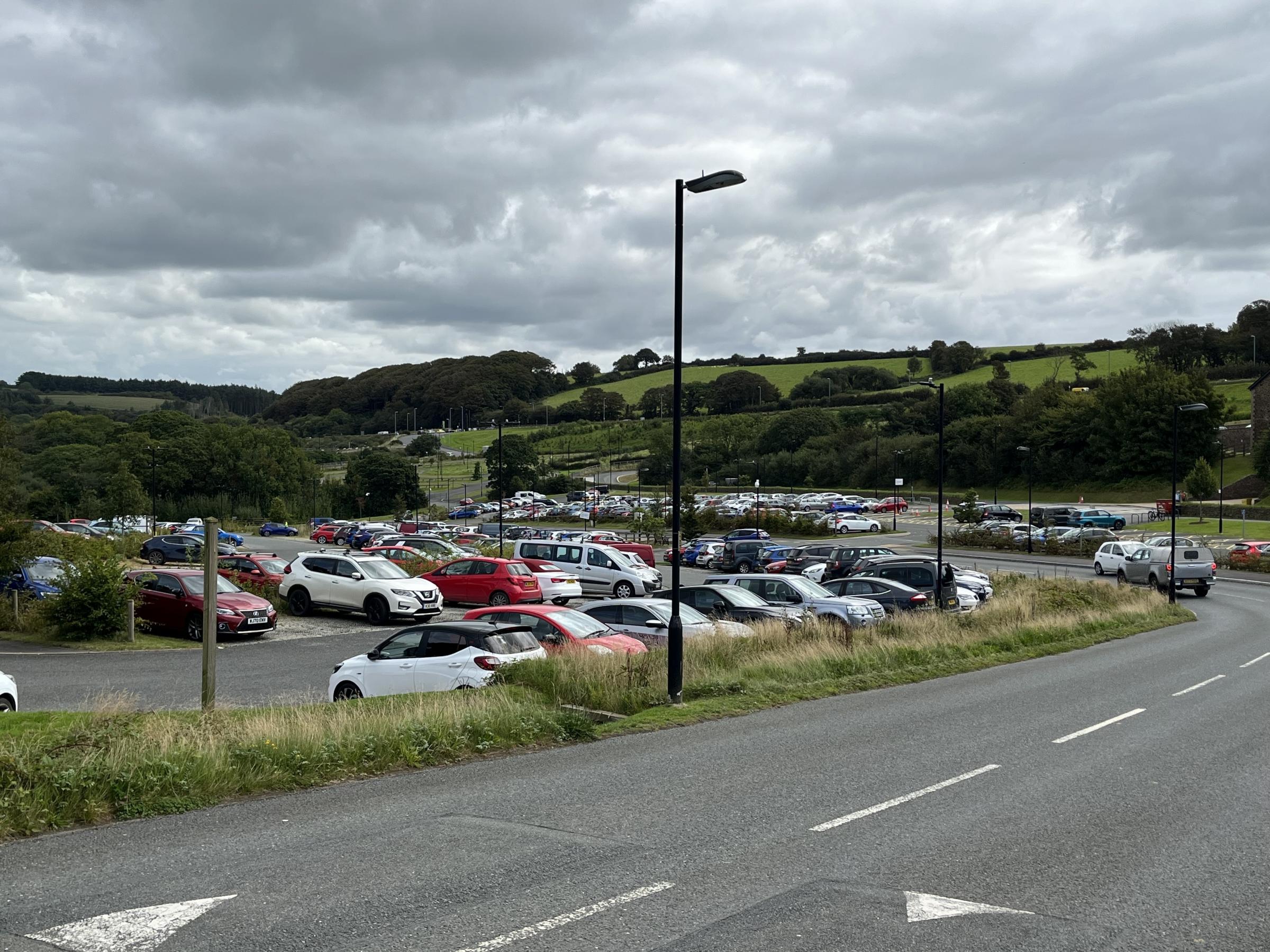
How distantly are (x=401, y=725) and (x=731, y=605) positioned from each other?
13506 millimetres

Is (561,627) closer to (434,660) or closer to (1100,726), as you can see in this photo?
(434,660)

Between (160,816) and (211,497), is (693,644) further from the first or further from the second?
(211,497)

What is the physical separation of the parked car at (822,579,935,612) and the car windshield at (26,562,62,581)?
20708mm

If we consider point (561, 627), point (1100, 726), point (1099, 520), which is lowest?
point (1099, 520)

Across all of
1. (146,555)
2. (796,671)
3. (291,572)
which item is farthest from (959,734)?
(146,555)

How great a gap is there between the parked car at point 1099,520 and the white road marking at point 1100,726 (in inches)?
2392

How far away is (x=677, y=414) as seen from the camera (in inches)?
567

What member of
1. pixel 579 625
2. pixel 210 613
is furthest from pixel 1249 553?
pixel 210 613

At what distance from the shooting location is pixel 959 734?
1215cm

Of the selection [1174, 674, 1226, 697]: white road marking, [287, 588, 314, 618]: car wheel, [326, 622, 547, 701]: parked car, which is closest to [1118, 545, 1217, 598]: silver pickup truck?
[1174, 674, 1226, 697]: white road marking

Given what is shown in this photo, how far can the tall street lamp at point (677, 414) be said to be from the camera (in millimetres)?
13859

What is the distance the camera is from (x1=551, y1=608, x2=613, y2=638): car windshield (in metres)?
17.4

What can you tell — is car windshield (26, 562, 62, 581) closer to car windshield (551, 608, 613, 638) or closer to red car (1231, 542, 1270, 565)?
car windshield (551, 608, 613, 638)

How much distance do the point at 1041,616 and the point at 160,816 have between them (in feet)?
78.5
